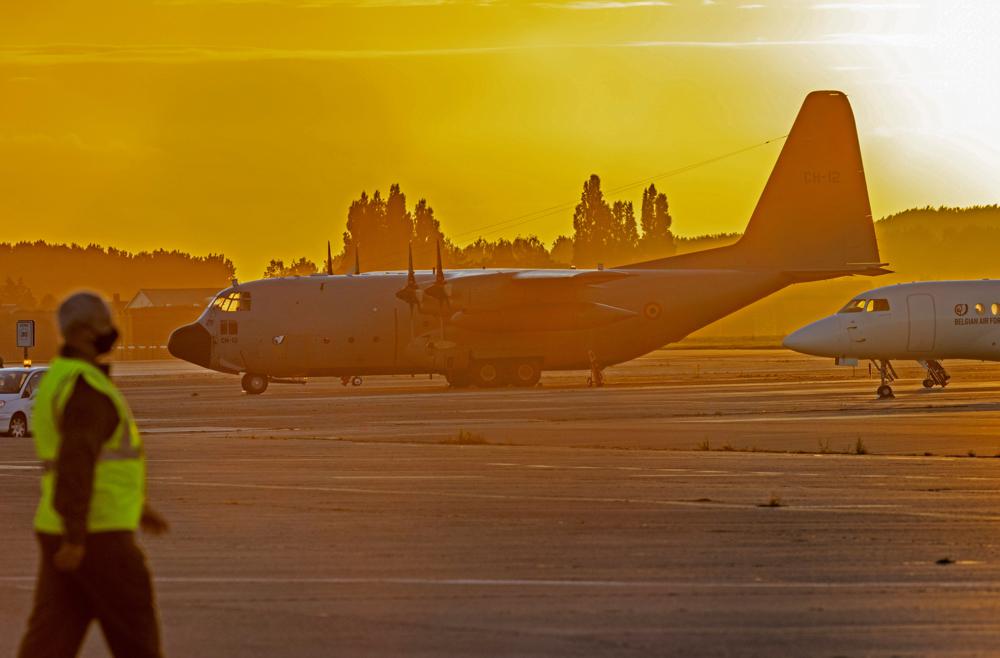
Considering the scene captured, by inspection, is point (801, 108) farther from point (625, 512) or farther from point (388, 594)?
point (388, 594)

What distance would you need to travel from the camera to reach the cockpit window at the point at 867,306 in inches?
1671

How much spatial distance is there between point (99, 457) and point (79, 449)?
186 millimetres

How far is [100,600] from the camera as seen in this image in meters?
7.36

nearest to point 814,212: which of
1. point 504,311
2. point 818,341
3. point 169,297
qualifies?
point 504,311

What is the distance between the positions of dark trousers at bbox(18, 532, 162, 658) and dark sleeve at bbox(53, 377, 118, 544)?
0.74 ft

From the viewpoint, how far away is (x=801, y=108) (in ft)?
183

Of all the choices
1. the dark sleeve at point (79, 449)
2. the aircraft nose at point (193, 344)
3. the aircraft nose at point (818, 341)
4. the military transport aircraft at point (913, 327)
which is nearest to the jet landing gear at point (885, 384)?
the military transport aircraft at point (913, 327)

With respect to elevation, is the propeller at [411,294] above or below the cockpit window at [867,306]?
above

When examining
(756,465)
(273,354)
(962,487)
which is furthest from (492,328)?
(962,487)

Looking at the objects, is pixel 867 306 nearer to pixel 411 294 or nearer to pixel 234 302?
pixel 411 294

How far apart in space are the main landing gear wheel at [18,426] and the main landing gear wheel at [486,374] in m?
21.4

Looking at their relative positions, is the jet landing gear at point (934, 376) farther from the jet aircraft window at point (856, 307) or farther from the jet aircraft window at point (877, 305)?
the jet aircraft window at point (877, 305)

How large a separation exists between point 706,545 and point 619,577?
6.69 feet

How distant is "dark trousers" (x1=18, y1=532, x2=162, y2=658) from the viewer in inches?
289
